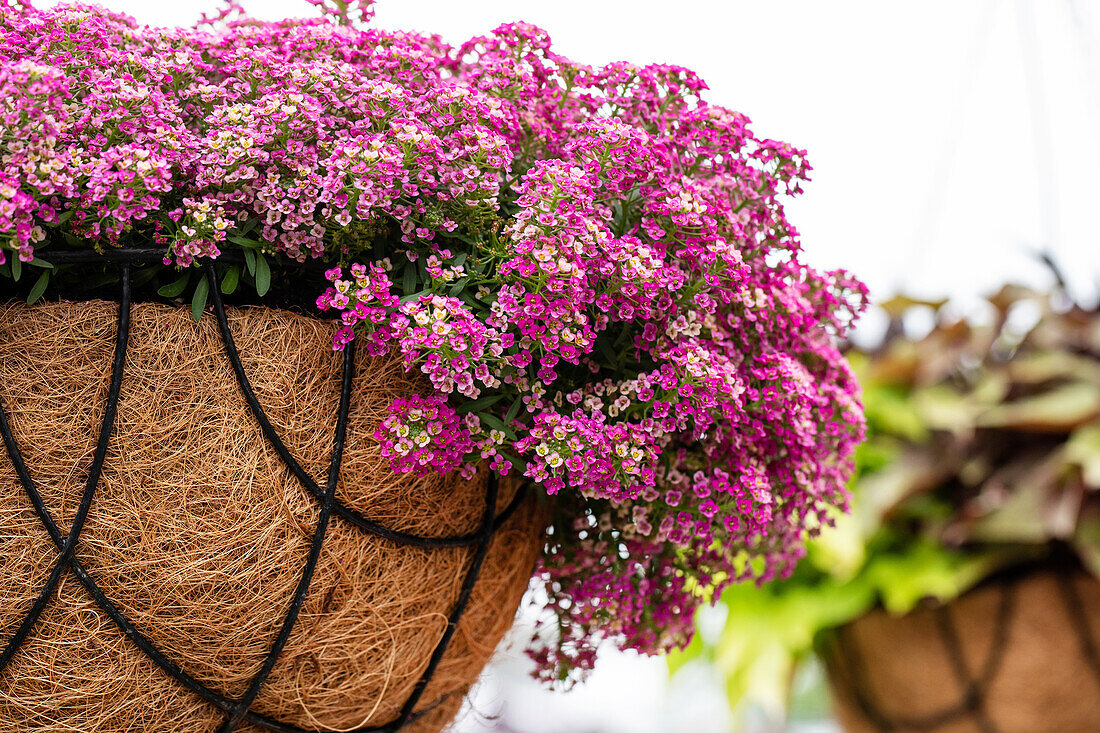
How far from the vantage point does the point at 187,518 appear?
0.78m

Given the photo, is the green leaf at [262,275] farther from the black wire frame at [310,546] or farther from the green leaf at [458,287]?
the green leaf at [458,287]

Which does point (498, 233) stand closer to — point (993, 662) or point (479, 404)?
point (479, 404)

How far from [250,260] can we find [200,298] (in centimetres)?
6

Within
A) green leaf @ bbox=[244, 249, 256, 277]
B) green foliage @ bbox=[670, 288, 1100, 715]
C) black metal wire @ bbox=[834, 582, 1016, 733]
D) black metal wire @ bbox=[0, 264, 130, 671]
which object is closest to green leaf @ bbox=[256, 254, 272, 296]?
green leaf @ bbox=[244, 249, 256, 277]

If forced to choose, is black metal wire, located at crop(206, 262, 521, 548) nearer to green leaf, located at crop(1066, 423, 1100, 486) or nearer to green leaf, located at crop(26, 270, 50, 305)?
green leaf, located at crop(26, 270, 50, 305)

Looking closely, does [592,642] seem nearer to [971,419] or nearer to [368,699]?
[368,699]

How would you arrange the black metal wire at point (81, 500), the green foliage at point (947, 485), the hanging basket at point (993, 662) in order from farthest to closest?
the green foliage at point (947, 485)
the hanging basket at point (993, 662)
the black metal wire at point (81, 500)

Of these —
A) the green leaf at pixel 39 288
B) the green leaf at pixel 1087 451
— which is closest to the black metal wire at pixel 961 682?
the green leaf at pixel 1087 451

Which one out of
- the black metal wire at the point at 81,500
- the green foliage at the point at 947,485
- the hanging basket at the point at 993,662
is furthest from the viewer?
the green foliage at the point at 947,485

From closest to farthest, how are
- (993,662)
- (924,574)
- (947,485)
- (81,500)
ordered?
1. (81,500)
2. (993,662)
3. (924,574)
4. (947,485)

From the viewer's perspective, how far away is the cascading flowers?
0.77 metres

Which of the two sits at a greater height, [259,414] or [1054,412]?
[1054,412]

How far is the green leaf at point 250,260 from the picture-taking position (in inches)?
31.6

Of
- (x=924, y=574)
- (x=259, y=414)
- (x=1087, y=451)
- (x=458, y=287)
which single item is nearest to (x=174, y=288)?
(x=259, y=414)
